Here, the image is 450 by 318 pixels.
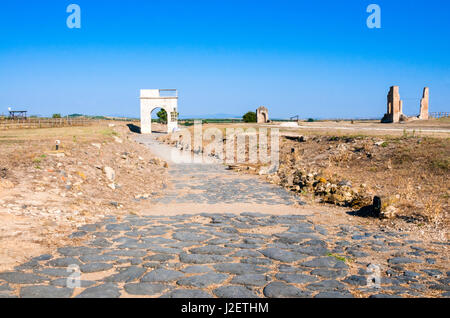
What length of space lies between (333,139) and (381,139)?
2.76 meters

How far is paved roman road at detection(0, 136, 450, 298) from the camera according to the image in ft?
12.5

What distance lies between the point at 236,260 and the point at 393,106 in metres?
30.5

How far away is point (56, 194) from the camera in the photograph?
7.59m

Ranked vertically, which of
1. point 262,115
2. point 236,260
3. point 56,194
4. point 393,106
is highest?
point 393,106

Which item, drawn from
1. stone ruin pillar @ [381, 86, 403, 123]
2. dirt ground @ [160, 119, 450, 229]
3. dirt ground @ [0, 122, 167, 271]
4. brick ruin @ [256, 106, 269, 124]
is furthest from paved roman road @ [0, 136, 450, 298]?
brick ruin @ [256, 106, 269, 124]

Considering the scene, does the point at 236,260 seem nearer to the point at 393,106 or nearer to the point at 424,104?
the point at 393,106

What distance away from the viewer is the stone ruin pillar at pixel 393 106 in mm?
30633

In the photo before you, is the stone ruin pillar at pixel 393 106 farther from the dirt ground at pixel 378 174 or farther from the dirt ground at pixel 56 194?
the dirt ground at pixel 56 194

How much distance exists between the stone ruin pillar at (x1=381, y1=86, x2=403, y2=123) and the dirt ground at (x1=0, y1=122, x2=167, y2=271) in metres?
25.3

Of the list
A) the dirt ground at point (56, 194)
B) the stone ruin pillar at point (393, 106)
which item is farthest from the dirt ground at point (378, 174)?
the stone ruin pillar at point (393, 106)

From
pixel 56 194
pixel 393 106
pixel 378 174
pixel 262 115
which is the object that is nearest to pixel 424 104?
pixel 393 106

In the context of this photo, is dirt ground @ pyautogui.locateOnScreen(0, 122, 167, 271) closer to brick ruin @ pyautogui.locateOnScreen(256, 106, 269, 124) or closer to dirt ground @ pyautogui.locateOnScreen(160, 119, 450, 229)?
dirt ground @ pyautogui.locateOnScreen(160, 119, 450, 229)

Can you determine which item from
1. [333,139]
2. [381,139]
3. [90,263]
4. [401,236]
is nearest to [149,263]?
[90,263]
